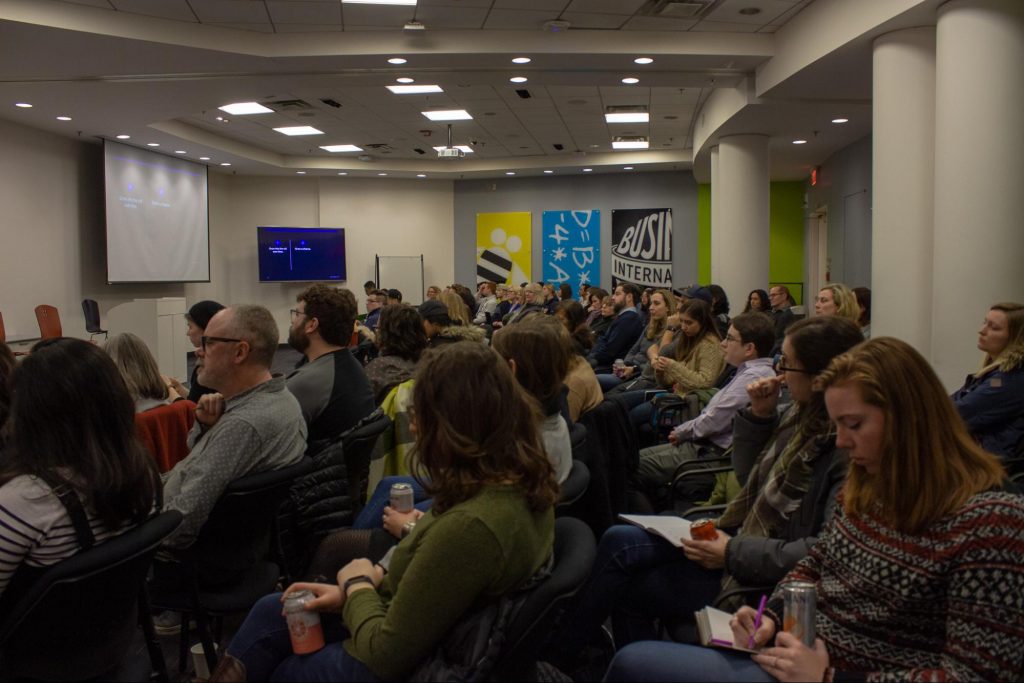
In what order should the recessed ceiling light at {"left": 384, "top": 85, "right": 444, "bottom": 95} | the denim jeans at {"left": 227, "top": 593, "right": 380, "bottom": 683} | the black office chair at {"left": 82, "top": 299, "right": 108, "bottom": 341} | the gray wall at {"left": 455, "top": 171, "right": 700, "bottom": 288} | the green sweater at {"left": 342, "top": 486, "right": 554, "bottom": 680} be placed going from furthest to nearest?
the gray wall at {"left": 455, "top": 171, "right": 700, "bottom": 288} → the black office chair at {"left": 82, "top": 299, "right": 108, "bottom": 341} → the recessed ceiling light at {"left": 384, "top": 85, "right": 444, "bottom": 95} → the denim jeans at {"left": 227, "top": 593, "right": 380, "bottom": 683} → the green sweater at {"left": 342, "top": 486, "right": 554, "bottom": 680}

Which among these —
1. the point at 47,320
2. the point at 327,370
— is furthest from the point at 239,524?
the point at 47,320

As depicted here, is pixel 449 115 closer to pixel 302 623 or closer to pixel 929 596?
pixel 302 623

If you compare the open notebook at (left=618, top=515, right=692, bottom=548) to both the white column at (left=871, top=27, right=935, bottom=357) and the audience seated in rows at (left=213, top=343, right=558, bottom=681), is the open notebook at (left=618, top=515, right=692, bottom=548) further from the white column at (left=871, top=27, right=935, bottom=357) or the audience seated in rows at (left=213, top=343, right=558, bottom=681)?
the white column at (left=871, top=27, right=935, bottom=357)

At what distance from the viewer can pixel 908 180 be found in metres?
5.66

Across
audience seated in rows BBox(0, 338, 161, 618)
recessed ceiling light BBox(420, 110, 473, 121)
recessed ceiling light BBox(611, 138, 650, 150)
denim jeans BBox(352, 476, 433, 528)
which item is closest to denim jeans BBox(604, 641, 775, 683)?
denim jeans BBox(352, 476, 433, 528)

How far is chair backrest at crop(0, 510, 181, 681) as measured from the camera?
1.72 meters

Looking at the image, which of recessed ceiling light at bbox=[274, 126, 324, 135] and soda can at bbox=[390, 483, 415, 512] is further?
recessed ceiling light at bbox=[274, 126, 324, 135]

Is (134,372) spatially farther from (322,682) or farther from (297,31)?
(297,31)

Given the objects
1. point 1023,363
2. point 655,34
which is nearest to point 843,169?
point 655,34

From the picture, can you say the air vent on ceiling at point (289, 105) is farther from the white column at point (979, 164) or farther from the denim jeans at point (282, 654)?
the denim jeans at point (282, 654)

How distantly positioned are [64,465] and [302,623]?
27.4 inches

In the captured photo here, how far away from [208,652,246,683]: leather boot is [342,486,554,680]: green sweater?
0.85ft

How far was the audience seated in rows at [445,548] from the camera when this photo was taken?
1495 mm

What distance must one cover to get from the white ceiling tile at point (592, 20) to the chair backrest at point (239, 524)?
18.1 feet
